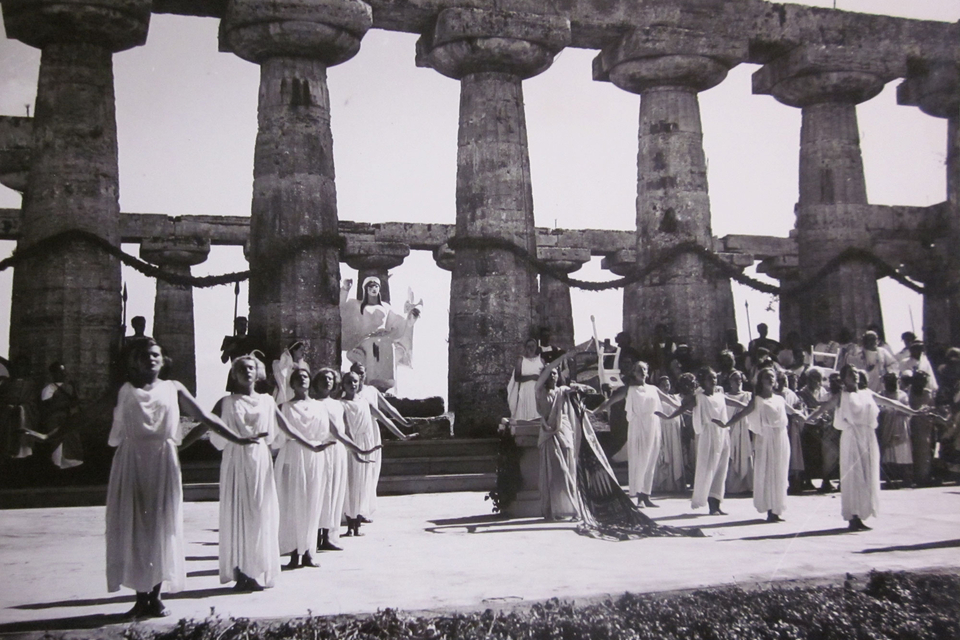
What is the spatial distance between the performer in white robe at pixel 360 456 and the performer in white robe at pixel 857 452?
4615 mm

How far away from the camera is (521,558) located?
28.0 feet

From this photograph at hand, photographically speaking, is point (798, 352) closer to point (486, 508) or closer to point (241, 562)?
point (486, 508)

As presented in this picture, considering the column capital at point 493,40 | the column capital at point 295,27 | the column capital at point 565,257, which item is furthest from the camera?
the column capital at point 565,257

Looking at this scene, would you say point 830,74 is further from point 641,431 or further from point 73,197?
point 73,197

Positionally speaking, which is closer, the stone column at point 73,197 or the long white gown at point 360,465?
the long white gown at point 360,465

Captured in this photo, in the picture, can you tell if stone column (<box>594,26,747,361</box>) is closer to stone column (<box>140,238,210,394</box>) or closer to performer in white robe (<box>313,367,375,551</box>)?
performer in white robe (<box>313,367,375,551</box>)

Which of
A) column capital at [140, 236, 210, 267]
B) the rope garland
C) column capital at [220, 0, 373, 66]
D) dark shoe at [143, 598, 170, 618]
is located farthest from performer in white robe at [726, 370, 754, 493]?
column capital at [140, 236, 210, 267]

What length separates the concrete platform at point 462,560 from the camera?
6.68 meters

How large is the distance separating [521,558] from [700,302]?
9.13 metres

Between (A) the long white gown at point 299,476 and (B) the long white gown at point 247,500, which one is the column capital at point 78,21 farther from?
(B) the long white gown at point 247,500

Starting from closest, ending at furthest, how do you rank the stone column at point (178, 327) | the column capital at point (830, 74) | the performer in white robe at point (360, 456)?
the performer in white robe at point (360, 456) < the column capital at point (830, 74) < the stone column at point (178, 327)

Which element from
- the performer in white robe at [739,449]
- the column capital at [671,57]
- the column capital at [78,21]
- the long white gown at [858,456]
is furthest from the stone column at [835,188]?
the column capital at [78,21]

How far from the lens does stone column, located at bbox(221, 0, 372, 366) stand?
577 inches

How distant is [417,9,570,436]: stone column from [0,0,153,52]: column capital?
14.4 feet
